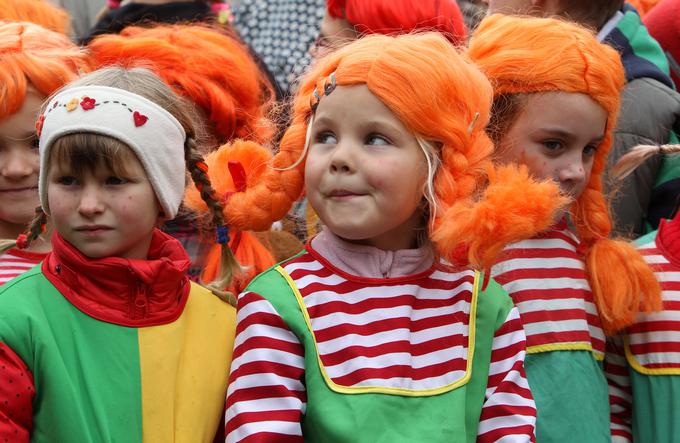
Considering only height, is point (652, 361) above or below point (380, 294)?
below

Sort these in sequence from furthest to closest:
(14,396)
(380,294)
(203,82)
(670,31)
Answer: (670,31), (203,82), (380,294), (14,396)

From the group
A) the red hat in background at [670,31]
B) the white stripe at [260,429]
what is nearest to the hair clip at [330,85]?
the white stripe at [260,429]

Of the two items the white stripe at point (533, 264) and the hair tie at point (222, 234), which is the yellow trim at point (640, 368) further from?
the hair tie at point (222, 234)

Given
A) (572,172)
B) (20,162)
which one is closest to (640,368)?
(572,172)

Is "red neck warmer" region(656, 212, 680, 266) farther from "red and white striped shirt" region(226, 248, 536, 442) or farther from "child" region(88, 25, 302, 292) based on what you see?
"child" region(88, 25, 302, 292)

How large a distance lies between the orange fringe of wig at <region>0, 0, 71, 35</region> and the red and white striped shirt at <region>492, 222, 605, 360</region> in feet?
6.48

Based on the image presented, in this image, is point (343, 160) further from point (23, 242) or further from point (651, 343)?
point (651, 343)

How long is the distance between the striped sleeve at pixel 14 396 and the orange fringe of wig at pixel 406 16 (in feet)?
6.39

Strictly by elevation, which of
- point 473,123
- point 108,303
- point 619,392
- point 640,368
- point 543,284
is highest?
point 473,123

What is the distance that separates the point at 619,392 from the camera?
128 inches

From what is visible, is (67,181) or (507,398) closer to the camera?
(67,181)

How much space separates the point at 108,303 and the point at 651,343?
1.72m

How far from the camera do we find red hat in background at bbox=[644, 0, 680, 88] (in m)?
4.59

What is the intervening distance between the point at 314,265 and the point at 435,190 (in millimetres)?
378
